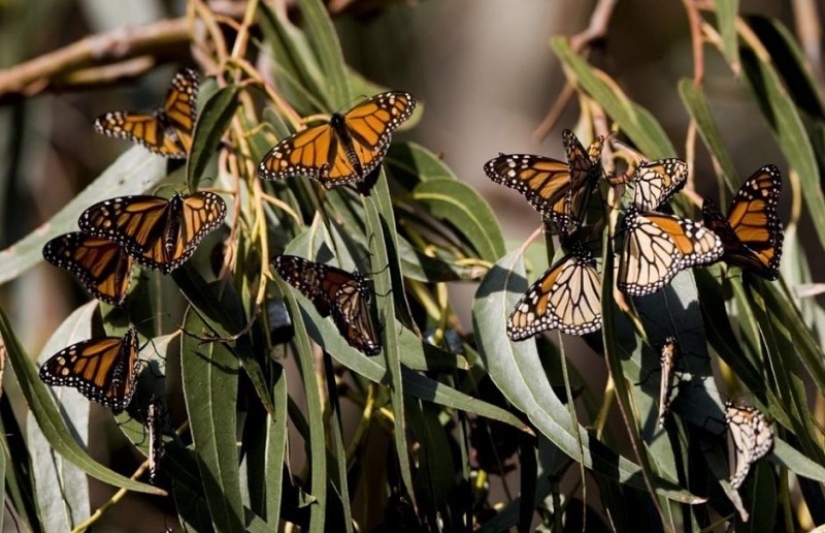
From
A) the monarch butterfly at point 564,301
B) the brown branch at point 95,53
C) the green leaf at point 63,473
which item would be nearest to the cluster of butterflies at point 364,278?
the monarch butterfly at point 564,301

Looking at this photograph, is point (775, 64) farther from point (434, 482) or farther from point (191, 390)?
point (191, 390)

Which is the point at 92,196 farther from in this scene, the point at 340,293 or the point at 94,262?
the point at 340,293

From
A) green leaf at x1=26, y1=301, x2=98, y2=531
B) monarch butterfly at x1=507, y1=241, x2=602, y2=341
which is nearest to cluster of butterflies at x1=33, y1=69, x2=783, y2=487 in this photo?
monarch butterfly at x1=507, y1=241, x2=602, y2=341

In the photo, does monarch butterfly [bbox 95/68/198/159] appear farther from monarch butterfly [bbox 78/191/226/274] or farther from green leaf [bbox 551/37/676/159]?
green leaf [bbox 551/37/676/159]

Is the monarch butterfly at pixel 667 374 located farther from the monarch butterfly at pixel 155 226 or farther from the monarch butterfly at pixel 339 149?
the monarch butterfly at pixel 155 226

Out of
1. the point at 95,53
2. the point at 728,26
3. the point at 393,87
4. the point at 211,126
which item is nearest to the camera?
the point at 211,126

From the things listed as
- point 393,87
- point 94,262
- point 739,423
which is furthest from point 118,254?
point 393,87

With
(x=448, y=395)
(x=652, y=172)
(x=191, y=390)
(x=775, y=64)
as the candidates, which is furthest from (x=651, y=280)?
(x=775, y=64)
